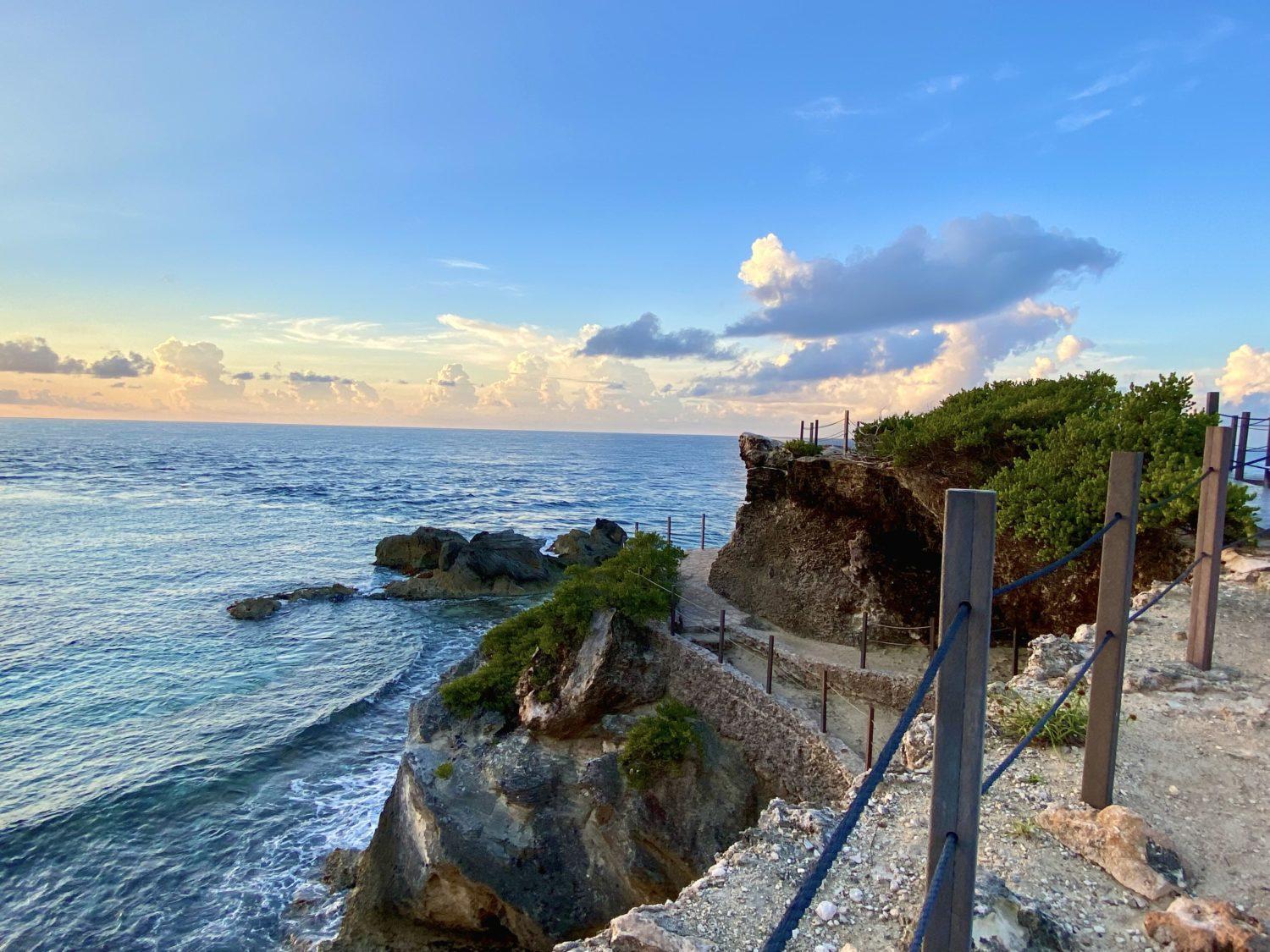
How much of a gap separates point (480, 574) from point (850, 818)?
3553 centimetres

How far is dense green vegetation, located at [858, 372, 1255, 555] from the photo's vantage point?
43.9ft

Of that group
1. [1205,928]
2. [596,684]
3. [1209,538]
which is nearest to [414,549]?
[596,684]

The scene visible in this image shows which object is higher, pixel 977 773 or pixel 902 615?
pixel 977 773

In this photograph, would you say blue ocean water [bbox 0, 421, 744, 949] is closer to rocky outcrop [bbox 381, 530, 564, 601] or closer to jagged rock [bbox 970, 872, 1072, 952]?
rocky outcrop [bbox 381, 530, 564, 601]

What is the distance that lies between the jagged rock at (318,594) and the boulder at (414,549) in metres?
5.94

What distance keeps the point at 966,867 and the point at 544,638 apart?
657 inches

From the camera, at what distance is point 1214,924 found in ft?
14.7

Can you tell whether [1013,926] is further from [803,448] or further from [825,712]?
[803,448]

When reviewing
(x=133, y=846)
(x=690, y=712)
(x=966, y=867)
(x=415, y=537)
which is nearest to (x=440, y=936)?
(x=690, y=712)

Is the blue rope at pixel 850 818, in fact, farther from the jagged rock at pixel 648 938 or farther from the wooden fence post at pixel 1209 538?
the wooden fence post at pixel 1209 538

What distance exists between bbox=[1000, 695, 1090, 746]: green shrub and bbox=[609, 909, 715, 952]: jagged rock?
166 inches

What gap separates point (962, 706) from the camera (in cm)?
356

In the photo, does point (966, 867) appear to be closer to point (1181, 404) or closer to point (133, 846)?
point (1181, 404)

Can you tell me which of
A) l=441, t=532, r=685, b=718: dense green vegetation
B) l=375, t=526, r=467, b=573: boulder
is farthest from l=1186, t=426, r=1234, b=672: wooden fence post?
l=375, t=526, r=467, b=573: boulder
